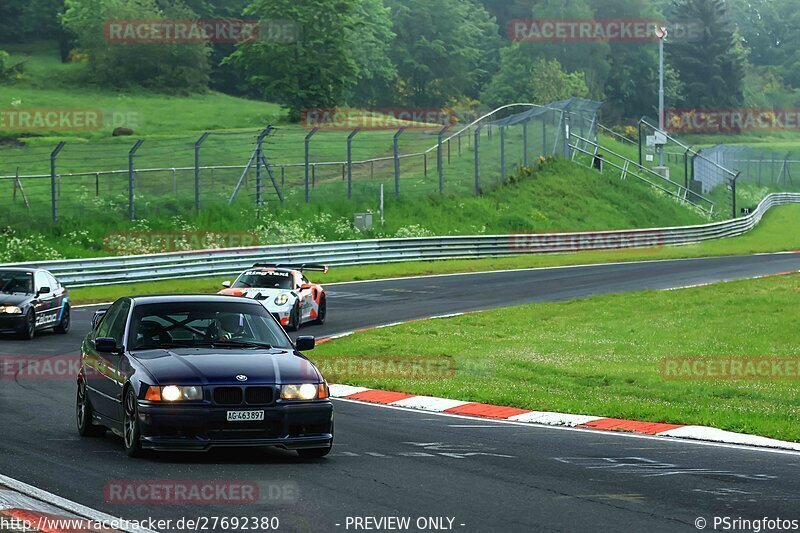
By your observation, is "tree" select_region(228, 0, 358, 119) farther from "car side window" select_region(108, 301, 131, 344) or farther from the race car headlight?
the race car headlight

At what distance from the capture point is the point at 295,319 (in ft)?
81.9

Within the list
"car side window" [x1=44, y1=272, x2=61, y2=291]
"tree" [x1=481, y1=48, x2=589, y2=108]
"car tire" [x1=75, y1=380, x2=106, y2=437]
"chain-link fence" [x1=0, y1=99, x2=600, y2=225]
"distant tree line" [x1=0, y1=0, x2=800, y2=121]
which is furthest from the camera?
"tree" [x1=481, y1=48, x2=589, y2=108]

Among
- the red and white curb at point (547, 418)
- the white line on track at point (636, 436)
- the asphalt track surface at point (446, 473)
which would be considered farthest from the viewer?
the red and white curb at point (547, 418)

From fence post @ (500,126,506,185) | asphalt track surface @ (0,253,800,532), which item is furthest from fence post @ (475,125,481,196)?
asphalt track surface @ (0,253,800,532)

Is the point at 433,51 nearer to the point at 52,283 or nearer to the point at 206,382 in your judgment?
the point at 52,283

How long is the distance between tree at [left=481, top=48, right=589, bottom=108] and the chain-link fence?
146ft

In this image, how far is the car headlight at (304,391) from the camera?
34.6 ft

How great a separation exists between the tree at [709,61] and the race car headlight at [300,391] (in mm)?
133997

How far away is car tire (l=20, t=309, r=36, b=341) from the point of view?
2362 cm

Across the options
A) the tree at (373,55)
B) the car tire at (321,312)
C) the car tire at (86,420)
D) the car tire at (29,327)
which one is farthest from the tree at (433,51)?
the car tire at (86,420)

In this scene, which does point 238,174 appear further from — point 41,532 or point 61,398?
point 41,532

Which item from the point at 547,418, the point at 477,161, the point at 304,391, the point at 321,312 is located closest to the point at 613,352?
the point at 547,418

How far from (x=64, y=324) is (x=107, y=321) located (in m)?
12.7

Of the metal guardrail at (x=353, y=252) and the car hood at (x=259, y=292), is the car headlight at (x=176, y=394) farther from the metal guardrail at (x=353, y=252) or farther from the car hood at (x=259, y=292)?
the metal guardrail at (x=353, y=252)
